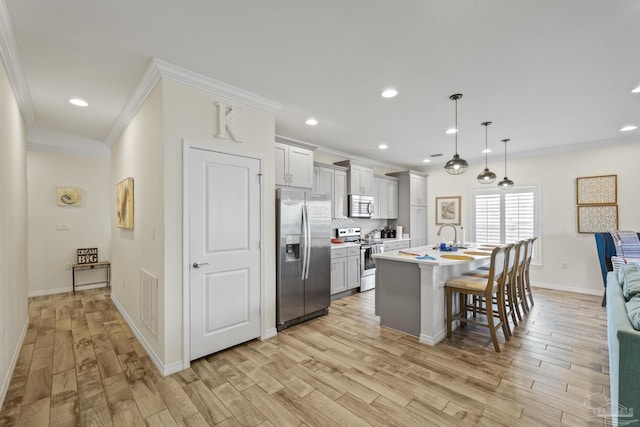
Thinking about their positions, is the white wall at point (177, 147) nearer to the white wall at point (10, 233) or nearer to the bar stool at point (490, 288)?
the white wall at point (10, 233)

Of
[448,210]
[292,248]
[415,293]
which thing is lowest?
[415,293]

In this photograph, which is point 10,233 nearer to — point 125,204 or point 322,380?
point 125,204

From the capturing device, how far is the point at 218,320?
2.85 m

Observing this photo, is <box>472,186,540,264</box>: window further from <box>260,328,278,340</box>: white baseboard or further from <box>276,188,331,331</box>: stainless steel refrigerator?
<box>260,328,278,340</box>: white baseboard

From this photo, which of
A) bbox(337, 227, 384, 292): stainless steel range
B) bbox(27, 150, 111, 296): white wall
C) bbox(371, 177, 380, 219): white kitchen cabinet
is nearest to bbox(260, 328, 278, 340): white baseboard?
bbox(337, 227, 384, 292): stainless steel range

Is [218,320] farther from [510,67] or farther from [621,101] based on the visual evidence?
[621,101]

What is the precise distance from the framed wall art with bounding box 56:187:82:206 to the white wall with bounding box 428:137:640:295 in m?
8.19

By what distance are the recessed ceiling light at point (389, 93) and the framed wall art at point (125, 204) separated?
308 centimetres

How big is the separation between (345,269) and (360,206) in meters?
1.42

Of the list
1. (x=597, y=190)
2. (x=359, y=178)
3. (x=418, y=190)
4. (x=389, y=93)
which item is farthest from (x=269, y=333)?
(x=597, y=190)

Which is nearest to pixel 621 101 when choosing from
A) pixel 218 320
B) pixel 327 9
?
pixel 327 9

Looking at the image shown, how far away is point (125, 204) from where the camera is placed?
3629mm

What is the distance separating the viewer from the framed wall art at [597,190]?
4.82 m

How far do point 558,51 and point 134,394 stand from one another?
14.0ft
